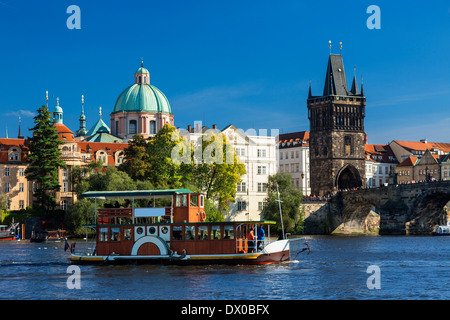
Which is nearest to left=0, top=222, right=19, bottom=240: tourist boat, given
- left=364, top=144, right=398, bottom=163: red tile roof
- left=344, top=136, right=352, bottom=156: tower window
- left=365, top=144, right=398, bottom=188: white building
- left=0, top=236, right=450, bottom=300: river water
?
left=0, top=236, right=450, bottom=300: river water

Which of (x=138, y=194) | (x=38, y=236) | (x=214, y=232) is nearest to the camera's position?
(x=214, y=232)

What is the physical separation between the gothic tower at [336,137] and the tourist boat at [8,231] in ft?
196

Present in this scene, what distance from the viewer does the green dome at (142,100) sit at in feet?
494

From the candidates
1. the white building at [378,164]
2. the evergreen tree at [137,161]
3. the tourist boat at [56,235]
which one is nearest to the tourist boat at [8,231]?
the tourist boat at [56,235]

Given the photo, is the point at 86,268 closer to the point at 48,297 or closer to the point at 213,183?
the point at 48,297

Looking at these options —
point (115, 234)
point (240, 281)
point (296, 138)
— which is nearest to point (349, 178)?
point (296, 138)

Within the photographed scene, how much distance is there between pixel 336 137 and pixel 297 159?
23.9m

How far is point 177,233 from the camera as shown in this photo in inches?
2014

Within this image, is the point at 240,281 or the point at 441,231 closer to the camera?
the point at 240,281

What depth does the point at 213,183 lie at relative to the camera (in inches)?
4008

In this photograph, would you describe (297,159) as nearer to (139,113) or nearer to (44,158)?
(139,113)

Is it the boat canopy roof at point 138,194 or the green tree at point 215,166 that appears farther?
the green tree at point 215,166

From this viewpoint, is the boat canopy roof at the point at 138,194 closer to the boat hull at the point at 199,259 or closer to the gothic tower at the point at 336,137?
the boat hull at the point at 199,259

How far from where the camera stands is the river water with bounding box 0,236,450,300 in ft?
123
